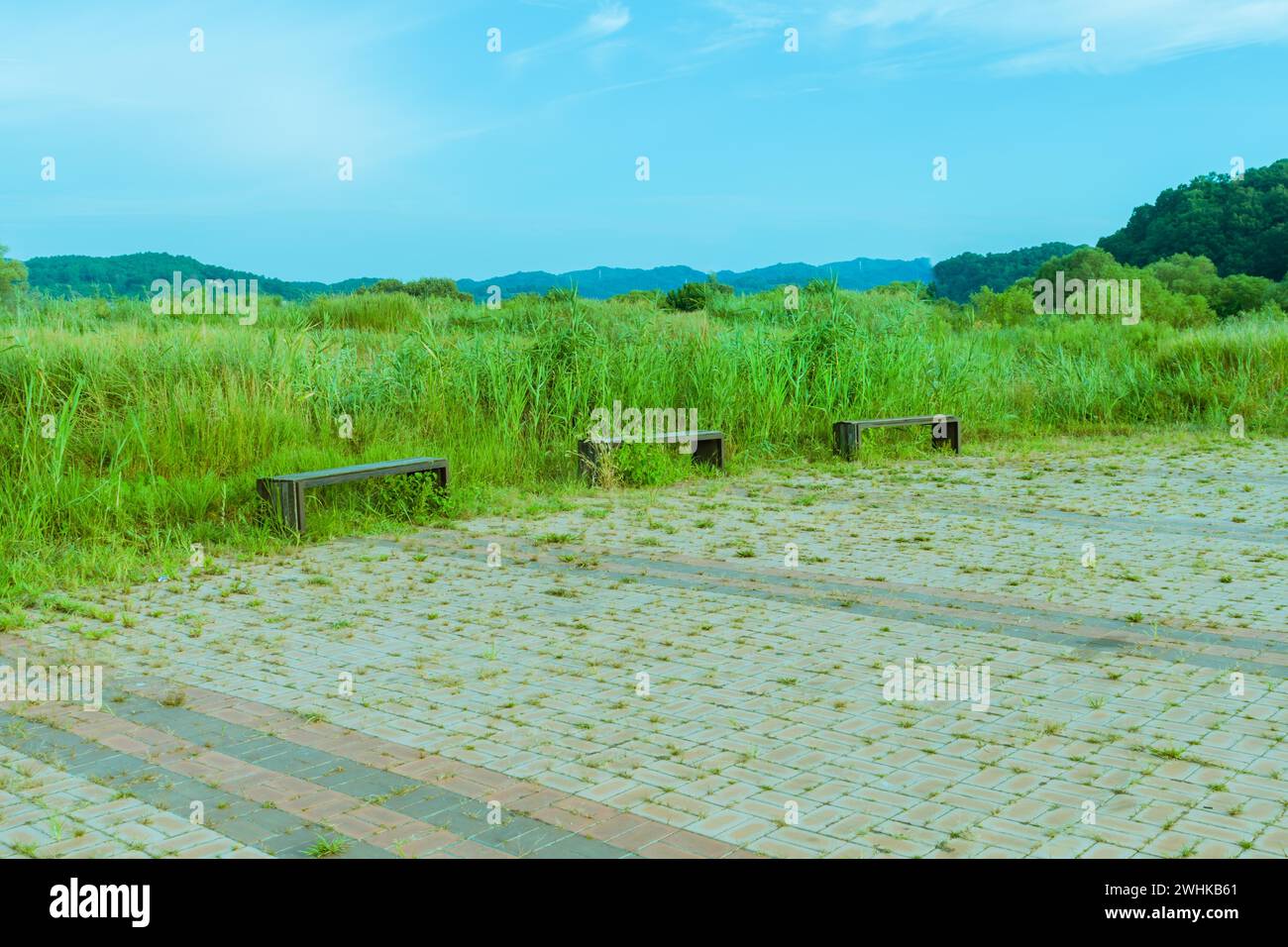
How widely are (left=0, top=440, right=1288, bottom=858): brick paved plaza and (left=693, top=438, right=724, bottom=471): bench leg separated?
3.80 meters

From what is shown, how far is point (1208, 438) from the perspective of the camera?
1652 centimetres

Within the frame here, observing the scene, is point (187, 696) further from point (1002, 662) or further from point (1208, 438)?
point (1208, 438)

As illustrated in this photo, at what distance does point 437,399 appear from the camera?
1291cm

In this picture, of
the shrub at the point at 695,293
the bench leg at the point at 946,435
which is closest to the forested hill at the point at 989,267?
the shrub at the point at 695,293

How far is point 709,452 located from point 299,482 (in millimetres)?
5370

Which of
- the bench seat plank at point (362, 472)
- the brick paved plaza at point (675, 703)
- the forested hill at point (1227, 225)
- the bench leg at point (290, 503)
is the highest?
the forested hill at point (1227, 225)

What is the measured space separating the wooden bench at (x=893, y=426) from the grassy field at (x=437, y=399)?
33 cm

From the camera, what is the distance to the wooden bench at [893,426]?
14.3m

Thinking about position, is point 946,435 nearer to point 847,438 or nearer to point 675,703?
point 847,438

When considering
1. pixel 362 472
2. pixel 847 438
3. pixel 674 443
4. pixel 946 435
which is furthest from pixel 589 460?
pixel 946 435

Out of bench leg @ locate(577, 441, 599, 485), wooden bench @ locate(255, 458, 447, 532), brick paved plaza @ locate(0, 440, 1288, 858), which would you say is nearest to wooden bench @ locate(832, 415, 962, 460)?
bench leg @ locate(577, 441, 599, 485)

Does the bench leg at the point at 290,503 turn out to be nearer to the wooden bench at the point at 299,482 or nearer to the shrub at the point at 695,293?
the wooden bench at the point at 299,482

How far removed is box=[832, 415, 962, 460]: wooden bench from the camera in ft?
46.9

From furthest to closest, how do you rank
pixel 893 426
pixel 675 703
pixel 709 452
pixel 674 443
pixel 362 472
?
pixel 893 426, pixel 709 452, pixel 674 443, pixel 362 472, pixel 675 703
